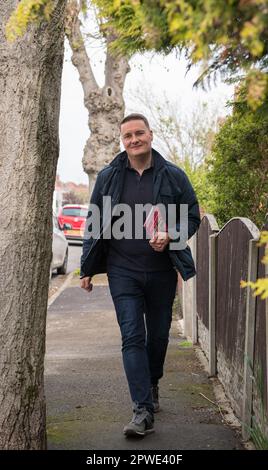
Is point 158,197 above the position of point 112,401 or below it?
above

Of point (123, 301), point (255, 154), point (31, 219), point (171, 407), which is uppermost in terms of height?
point (255, 154)

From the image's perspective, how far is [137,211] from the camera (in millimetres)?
5109

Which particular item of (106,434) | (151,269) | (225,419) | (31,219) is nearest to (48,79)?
(31,219)

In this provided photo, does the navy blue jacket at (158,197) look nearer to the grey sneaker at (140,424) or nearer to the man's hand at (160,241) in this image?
the man's hand at (160,241)

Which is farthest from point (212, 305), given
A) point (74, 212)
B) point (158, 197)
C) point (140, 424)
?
point (74, 212)

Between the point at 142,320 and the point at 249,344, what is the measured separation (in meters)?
0.82

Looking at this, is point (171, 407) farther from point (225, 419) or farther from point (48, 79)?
point (48, 79)

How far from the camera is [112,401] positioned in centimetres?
583

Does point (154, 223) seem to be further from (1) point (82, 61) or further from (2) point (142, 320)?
(1) point (82, 61)

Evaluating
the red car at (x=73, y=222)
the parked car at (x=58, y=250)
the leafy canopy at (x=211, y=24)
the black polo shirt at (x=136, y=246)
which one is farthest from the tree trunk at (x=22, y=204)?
the red car at (x=73, y=222)

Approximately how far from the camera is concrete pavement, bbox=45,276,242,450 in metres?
4.75

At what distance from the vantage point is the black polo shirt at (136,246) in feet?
16.7

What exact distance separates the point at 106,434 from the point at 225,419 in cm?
86
